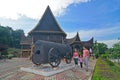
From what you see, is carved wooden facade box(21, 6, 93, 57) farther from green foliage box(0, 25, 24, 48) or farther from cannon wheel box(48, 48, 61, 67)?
green foliage box(0, 25, 24, 48)

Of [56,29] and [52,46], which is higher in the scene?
[56,29]

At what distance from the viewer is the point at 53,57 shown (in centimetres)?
1540

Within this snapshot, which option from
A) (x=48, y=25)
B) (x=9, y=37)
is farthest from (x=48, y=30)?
(x=9, y=37)

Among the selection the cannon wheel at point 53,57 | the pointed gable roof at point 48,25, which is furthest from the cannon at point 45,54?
the pointed gable roof at point 48,25

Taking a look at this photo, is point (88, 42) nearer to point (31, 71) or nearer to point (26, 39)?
point (26, 39)

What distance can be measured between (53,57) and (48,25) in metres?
20.8

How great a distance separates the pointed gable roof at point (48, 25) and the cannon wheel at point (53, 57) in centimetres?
1950

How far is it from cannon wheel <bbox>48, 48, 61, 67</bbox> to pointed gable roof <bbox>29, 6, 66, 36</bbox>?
64.0 ft

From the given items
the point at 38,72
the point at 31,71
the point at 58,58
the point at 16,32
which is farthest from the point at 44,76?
the point at 16,32

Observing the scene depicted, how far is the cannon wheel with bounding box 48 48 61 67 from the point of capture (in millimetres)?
15008

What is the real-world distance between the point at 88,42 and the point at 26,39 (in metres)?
16.1

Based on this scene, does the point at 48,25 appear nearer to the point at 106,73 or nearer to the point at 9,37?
the point at 106,73

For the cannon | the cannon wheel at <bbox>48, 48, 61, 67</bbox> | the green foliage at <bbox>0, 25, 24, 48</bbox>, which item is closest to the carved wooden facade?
the cannon wheel at <bbox>48, 48, 61, 67</bbox>

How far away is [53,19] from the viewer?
119 feet
